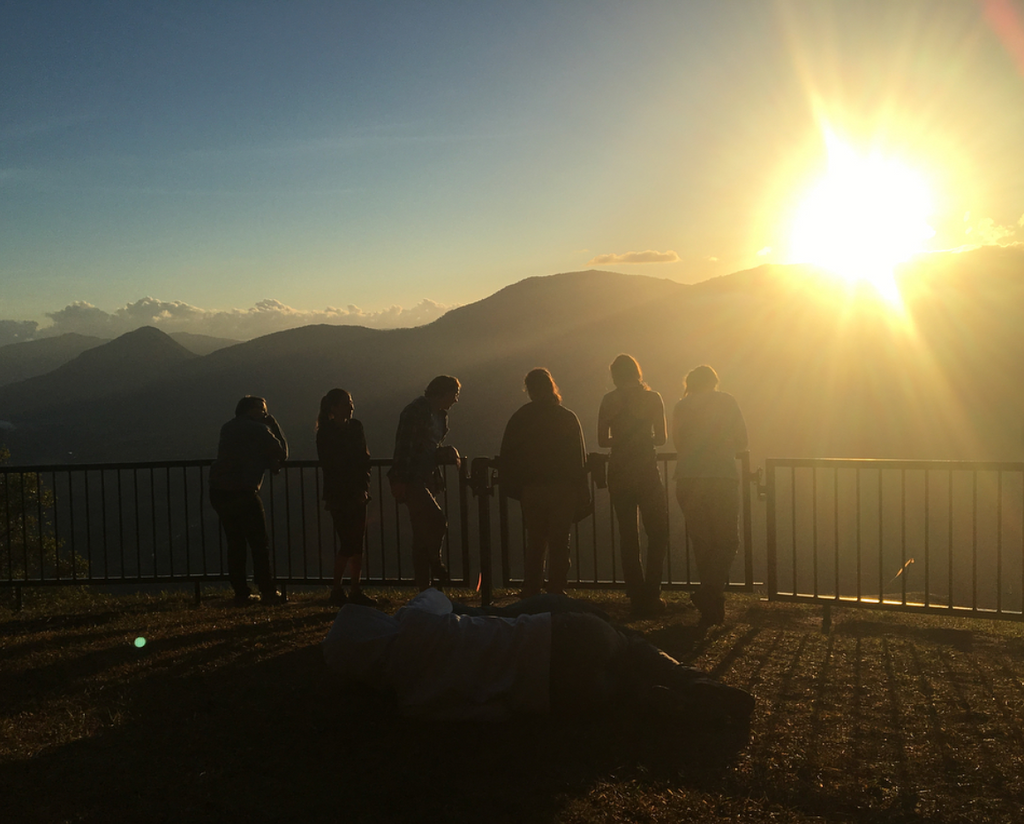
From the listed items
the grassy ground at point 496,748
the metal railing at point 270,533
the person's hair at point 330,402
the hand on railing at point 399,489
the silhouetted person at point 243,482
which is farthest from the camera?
the silhouetted person at point 243,482

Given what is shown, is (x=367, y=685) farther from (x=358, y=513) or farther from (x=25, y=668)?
(x=358, y=513)

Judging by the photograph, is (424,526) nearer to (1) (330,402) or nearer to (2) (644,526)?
(1) (330,402)

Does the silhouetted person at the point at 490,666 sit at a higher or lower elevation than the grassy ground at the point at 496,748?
higher

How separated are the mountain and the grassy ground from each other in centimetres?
5117

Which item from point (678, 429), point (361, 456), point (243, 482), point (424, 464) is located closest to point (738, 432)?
point (678, 429)

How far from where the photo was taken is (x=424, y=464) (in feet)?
21.7

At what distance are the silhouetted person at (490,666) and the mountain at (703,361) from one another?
52.3m

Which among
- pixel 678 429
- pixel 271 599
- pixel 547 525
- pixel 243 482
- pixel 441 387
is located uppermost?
pixel 441 387

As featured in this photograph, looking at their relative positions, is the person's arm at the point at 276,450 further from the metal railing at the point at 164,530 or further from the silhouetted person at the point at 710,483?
the silhouetted person at the point at 710,483

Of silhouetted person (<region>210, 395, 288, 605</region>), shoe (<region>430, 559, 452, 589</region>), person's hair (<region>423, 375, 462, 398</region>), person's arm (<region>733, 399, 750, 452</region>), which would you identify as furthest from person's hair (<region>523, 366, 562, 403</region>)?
silhouetted person (<region>210, 395, 288, 605</region>)

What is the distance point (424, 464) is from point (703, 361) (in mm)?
88935

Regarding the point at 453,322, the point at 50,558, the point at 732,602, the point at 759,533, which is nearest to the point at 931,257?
the point at 759,533

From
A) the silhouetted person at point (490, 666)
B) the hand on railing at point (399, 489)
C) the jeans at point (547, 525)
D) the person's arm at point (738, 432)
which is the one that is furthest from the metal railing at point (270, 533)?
the silhouetted person at point (490, 666)

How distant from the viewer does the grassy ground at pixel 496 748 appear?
3068 millimetres
